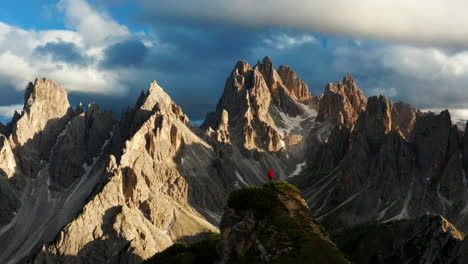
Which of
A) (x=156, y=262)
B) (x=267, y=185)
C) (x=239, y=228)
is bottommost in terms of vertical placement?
(x=156, y=262)

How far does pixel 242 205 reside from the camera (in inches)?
2505

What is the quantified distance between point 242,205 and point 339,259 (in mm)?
13538

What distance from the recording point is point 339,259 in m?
55.2

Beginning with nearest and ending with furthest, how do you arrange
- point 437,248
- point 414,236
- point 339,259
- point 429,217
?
point 339,259 → point 437,248 → point 414,236 → point 429,217

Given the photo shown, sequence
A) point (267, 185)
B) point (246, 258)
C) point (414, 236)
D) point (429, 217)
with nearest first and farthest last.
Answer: point (246, 258), point (267, 185), point (414, 236), point (429, 217)

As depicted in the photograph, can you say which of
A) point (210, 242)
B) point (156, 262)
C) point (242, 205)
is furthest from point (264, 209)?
point (156, 262)

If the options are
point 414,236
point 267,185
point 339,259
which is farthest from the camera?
point 414,236

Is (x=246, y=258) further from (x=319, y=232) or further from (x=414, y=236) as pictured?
(x=414, y=236)

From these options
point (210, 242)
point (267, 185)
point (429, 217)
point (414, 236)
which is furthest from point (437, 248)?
point (267, 185)

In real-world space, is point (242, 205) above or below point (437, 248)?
above

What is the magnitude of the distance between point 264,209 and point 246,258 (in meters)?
6.10

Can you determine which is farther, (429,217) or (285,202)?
(429,217)

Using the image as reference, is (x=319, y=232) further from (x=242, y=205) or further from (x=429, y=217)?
(x=429, y=217)

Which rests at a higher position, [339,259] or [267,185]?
[267,185]
